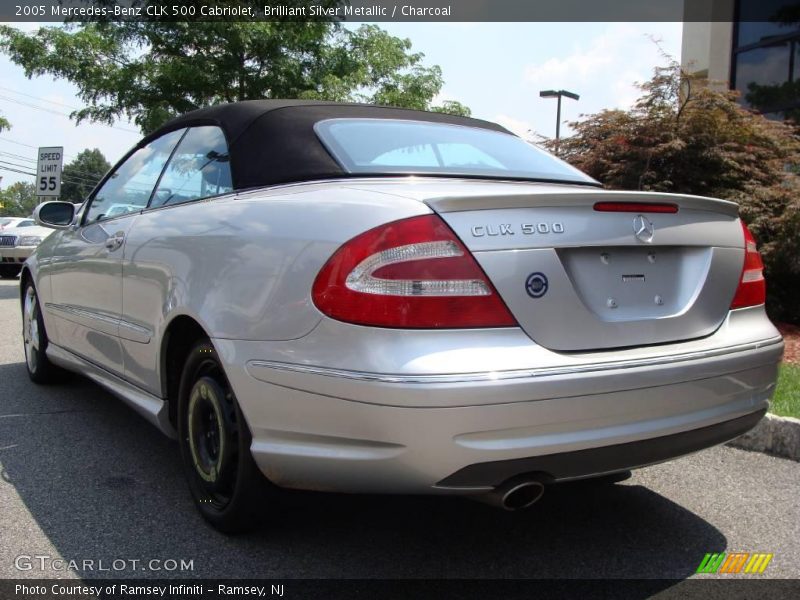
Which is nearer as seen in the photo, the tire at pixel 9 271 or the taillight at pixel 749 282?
the taillight at pixel 749 282

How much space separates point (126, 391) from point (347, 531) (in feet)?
4.38

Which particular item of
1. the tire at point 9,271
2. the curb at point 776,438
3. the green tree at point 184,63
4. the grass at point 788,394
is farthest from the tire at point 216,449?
the tire at point 9,271

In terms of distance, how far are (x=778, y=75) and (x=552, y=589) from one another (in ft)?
53.8

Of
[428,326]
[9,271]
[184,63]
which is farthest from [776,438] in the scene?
[9,271]

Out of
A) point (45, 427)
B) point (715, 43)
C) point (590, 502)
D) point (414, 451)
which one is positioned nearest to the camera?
point (414, 451)

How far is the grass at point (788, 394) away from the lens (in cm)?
427

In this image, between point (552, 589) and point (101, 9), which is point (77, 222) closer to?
point (552, 589)

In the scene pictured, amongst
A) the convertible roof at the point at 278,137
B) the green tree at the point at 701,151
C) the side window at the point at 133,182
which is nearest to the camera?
the convertible roof at the point at 278,137

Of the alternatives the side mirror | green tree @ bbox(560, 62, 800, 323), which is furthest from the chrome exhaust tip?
green tree @ bbox(560, 62, 800, 323)

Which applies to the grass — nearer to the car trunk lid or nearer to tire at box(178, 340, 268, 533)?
the car trunk lid

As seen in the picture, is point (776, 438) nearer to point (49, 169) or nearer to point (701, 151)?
point (701, 151)

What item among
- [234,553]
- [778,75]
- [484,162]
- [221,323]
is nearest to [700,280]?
[484,162]

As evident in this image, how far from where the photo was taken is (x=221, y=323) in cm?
258

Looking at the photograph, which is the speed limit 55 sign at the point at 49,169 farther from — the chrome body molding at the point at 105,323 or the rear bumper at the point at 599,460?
the rear bumper at the point at 599,460
